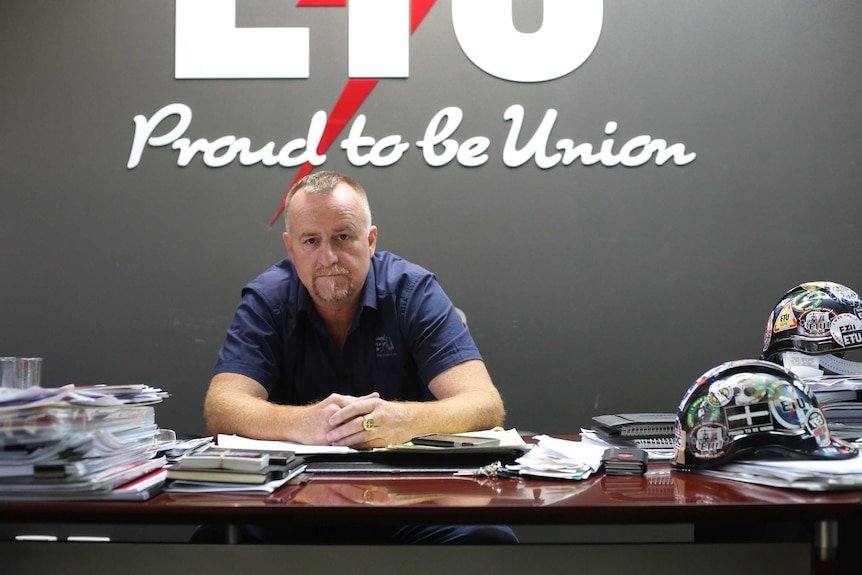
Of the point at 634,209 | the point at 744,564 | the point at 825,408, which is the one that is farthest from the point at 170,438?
the point at 634,209

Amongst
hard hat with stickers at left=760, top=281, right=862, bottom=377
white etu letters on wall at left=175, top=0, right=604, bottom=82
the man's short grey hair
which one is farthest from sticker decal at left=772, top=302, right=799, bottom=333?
white etu letters on wall at left=175, top=0, right=604, bottom=82

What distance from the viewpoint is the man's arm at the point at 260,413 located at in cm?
155

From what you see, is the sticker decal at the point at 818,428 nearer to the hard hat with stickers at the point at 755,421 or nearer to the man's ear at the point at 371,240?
the hard hat with stickers at the point at 755,421

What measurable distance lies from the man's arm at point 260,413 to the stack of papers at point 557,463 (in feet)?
1.26

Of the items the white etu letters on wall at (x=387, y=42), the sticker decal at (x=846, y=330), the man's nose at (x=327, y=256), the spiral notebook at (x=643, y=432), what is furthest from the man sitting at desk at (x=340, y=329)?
the white etu letters on wall at (x=387, y=42)

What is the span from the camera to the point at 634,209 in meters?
3.18

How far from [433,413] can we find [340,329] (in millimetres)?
638

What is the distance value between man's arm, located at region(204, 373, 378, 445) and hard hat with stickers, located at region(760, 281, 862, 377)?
0.94m

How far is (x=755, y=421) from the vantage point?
1188 millimetres

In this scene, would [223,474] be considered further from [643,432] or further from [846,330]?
[846,330]

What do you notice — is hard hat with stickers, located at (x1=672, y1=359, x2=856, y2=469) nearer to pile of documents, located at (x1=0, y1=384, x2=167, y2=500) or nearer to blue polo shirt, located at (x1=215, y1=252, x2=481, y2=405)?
pile of documents, located at (x1=0, y1=384, x2=167, y2=500)

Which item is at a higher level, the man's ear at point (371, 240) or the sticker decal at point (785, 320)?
the man's ear at point (371, 240)

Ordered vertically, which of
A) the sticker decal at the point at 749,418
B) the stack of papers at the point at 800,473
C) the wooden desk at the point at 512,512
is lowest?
the wooden desk at the point at 512,512

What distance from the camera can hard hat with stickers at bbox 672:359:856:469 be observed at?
118 centimetres
